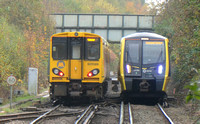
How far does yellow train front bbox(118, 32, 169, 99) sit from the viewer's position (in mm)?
13719

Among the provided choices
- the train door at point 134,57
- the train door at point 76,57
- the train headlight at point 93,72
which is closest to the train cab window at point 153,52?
the train door at point 134,57

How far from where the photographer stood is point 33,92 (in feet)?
65.3

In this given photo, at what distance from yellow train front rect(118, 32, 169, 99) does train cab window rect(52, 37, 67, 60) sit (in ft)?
8.30

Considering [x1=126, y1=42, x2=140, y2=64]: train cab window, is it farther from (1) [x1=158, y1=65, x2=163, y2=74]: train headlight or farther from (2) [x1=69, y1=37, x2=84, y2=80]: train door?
(2) [x1=69, y1=37, x2=84, y2=80]: train door

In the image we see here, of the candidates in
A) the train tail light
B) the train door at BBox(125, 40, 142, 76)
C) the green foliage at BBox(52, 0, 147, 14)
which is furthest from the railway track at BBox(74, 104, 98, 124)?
the green foliage at BBox(52, 0, 147, 14)

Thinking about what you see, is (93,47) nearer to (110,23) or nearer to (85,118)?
(85,118)

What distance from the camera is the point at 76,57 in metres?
13.4

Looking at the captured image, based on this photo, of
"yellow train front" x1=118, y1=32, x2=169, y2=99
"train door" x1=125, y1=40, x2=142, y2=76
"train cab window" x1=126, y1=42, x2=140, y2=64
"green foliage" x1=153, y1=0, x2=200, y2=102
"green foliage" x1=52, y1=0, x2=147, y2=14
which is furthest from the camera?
"green foliage" x1=52, y1=0, x2=147, y2=14

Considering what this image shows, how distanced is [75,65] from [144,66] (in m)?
2.99

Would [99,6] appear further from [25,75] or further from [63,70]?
[63,70]

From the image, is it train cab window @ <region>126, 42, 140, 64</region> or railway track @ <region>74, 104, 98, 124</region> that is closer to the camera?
railway track @ <region>74, 104, 98, 124</region>

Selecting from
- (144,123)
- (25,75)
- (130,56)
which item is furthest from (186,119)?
(25,75)

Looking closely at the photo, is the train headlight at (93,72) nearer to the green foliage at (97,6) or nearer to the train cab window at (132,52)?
the train cab window at (132,52)

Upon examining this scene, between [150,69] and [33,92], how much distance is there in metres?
8.78
